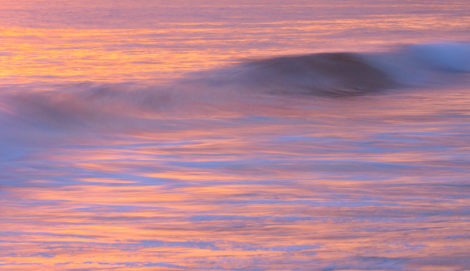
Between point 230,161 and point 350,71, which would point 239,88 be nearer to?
point 350,71

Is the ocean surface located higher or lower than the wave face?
lower

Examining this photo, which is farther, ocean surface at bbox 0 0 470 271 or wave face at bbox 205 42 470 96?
wave face at bbox 205 42 470 96

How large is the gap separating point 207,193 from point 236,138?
4.89 feet

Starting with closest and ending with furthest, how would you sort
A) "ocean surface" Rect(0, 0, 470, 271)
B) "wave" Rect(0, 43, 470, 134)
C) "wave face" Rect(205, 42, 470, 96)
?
"ocean surface" Rect(0, 0, 470, 271)
"wave" Rect(0, 43, 470, 134)
"wave face" Rect(205, 42, 470, 96)

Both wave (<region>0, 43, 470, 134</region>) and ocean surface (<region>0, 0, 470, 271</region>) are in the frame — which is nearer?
ocean surface (<region>0, 0, 470, 271</region>)

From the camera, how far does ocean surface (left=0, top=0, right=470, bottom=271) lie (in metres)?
2.61

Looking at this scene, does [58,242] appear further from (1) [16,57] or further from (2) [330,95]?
(1) [16,57]

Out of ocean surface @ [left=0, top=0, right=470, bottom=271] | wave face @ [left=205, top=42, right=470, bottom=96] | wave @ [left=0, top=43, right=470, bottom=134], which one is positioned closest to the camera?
ocean surface @ [left=0, top=0, right=470, bottom=271]

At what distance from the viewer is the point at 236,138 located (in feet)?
16.0

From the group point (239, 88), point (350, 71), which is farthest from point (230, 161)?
point (350, 71)

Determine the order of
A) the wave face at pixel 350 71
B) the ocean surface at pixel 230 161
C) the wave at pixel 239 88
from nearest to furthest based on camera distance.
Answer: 1. the ocean surface at pixel 230 161
2. the wave at pixel 239 88
3. the wave face at pixel 350 71

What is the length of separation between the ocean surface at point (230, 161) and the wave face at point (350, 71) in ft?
0.12

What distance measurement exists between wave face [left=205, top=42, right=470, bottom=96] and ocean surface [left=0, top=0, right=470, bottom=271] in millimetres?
36

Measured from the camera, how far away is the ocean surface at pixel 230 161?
2609 mm
